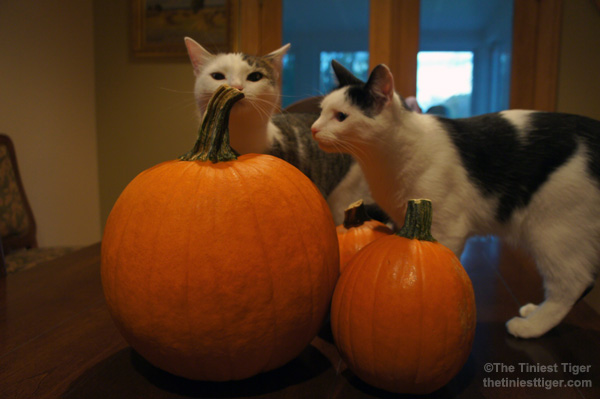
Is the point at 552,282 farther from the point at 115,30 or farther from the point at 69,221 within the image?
the point at 115,30

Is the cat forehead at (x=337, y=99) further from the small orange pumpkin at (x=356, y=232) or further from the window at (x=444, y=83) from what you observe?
the window at (x=444, y=83)

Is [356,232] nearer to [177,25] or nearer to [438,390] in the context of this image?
[438,390]

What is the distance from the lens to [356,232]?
2.88ft

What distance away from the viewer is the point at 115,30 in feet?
10.2

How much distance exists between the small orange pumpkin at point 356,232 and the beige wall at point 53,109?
7.47 feet

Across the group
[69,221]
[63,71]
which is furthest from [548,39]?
[69,221]

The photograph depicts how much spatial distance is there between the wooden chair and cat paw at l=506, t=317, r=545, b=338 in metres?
1.99

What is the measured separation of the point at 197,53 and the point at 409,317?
1.22 meters

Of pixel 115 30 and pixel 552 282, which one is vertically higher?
pixel 115 30

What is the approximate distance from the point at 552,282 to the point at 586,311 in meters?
0.16

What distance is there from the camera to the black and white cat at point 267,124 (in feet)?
4.38

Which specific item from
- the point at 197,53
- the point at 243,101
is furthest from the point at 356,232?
the point at 197,53

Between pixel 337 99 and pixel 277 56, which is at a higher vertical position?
pixel 277 56

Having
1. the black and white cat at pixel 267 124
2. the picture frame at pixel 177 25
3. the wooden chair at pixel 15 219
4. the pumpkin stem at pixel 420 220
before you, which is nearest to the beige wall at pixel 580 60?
the black and white cat at pixel 267 124
